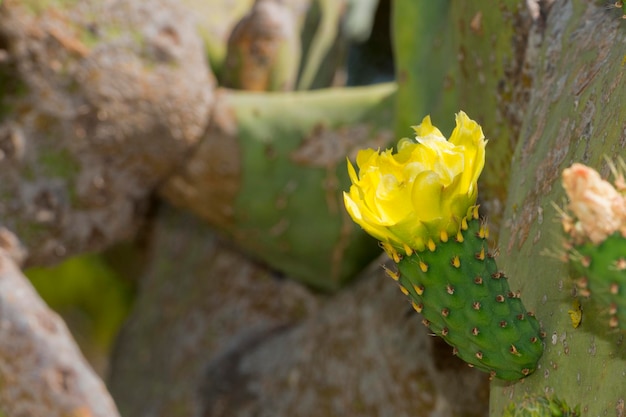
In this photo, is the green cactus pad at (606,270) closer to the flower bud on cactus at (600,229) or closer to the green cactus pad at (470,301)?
the flower bud on cactus at (600,229)

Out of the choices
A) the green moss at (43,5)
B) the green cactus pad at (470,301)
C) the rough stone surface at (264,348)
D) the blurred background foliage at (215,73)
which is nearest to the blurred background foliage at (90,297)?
the blurred background foliage at (215,73)

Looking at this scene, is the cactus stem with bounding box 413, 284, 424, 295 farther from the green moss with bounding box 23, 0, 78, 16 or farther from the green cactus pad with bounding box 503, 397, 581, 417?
the green moss with bounding box 23, 0, 78, 16

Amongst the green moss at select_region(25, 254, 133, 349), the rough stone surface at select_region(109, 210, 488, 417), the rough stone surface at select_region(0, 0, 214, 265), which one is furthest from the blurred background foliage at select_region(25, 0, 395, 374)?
the rough stone surface at select_region(0, 0, 214, 265)

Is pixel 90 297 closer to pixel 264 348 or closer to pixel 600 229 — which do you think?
pixel 264 348

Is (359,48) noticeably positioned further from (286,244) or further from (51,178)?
(51,178)

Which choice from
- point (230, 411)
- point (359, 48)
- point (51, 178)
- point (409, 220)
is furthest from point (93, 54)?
point (359, 48)

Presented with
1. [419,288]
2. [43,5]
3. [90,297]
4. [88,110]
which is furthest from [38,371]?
[90,297]

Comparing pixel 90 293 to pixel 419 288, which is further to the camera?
pixel 90 293
